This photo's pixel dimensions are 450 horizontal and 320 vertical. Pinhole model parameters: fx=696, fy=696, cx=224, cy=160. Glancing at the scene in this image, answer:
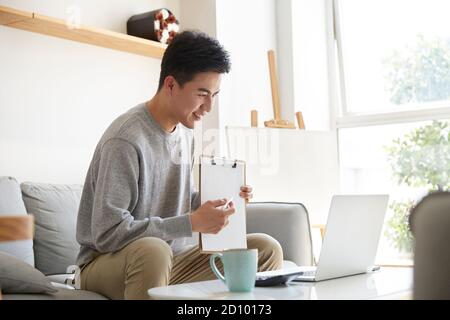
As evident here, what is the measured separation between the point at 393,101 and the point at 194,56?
225 cm

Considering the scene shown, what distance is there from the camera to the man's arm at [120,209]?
1.96 m

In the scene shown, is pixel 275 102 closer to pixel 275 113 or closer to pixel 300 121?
pixel 275 113

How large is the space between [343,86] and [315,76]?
20 centimetres

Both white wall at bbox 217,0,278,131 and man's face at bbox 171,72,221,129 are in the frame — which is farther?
white wall at bbox 217,0,278,131

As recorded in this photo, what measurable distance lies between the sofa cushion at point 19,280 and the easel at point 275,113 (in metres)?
1.94

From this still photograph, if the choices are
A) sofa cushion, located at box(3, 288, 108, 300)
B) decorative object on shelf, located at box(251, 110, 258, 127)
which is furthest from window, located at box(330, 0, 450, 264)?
sofa cushion, located at box(3, 288, 108, 300)

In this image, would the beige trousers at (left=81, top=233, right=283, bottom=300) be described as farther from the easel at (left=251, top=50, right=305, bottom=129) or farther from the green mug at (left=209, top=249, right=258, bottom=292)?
the easel at (left=251, top=50, right=305, bottom=129)

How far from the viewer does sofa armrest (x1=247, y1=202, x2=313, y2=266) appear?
9.33 ft

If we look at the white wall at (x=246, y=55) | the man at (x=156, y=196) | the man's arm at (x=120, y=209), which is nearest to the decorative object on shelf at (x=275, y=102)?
the white wall at (x=246, y=55)

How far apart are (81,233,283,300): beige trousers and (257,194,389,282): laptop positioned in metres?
0.24

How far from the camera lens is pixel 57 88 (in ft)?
10.6

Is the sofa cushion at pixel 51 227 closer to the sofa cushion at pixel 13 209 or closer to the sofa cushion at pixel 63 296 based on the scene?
the sofa cushion at pixel 13 209
